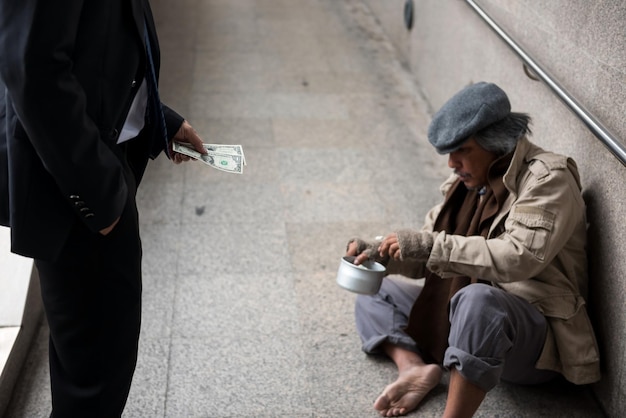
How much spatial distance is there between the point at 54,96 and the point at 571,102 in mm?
1890

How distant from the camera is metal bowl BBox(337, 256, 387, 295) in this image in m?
2.80

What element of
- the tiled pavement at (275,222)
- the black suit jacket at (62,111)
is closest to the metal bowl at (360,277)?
the tiled pavement at (275,222)

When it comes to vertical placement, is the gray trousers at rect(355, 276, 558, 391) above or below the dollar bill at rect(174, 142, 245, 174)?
below

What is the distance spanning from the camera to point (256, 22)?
24.2 feet

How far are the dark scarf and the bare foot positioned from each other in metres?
0.11

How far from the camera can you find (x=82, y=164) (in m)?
1.77

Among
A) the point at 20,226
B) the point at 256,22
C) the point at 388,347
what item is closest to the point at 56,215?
the point at 20,226

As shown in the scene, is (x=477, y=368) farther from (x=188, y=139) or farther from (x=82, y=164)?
(x=82, y=164)

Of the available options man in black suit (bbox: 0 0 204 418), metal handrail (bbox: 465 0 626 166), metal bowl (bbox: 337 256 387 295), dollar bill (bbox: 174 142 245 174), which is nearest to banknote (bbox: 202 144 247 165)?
dollar bill (bbox: 174 142 245 174)

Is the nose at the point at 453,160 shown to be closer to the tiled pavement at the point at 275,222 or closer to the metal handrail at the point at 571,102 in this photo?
the metal handrail at the point at 571,102

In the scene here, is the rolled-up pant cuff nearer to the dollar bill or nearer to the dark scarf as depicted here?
the dark scarf

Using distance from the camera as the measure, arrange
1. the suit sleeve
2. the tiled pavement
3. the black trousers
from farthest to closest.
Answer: the tiled pavement → the black trousers → the suit sleeve

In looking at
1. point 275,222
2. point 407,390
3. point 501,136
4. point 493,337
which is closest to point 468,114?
point 501,136

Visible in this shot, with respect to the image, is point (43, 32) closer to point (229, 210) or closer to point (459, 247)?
point (459, 247)
